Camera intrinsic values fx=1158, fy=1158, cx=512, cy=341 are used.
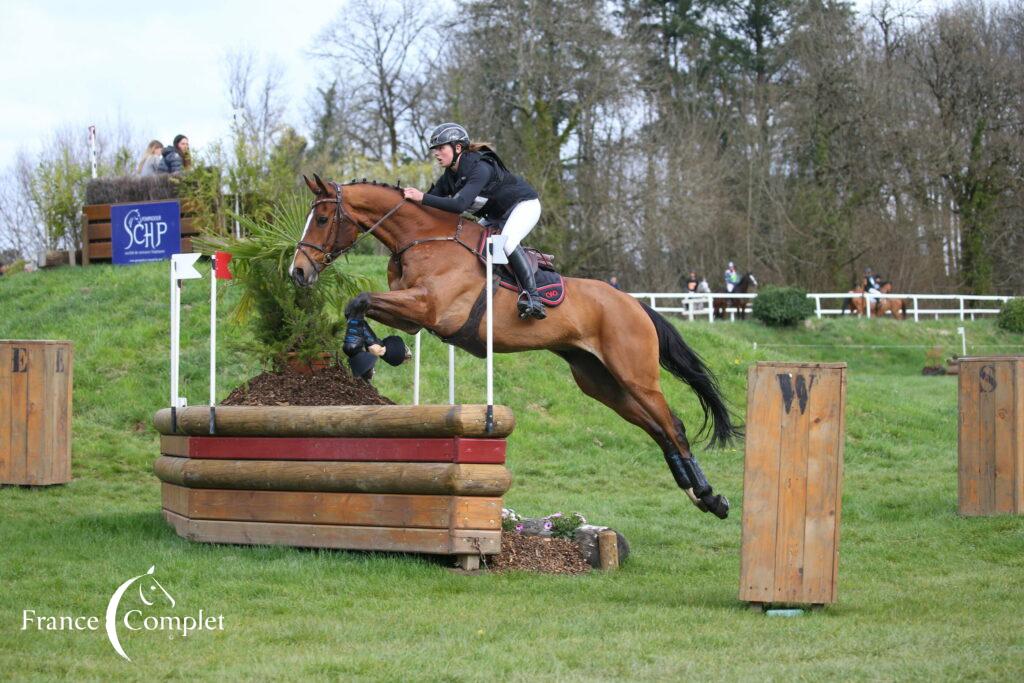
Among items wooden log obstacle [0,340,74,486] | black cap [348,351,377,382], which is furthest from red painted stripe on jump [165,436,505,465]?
wooden log obstacle [0,340,74,486]

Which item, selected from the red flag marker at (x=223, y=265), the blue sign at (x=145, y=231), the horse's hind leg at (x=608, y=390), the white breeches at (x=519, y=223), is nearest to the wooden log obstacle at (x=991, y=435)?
the horse's hind leg at (x=608, y=390)

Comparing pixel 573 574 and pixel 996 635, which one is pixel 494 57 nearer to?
pixel 573 574

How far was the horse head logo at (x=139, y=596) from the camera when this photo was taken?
15.5 feet

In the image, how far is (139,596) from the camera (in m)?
5.61

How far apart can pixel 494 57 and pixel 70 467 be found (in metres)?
20.8

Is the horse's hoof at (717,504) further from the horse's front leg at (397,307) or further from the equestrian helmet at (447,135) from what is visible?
the equestrian helmet at (447,135)

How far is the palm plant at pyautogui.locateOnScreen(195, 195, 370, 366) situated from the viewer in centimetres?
796

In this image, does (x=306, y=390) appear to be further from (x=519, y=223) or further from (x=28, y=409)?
(x=28, y=409)

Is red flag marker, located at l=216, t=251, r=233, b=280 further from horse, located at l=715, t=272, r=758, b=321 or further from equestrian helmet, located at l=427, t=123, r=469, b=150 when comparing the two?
horse, located at l=715, t=272, r=758, b=321

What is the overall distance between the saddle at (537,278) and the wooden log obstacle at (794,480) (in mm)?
2203

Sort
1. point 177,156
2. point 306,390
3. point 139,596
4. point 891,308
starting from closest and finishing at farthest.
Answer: point 139,596
point 306,390
point 177,156
point 891,308

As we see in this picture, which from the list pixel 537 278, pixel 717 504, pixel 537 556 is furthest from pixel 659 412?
pixel 537 556

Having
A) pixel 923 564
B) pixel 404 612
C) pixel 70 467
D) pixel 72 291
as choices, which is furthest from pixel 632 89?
pixel 404 612

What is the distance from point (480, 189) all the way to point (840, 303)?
2554cm
